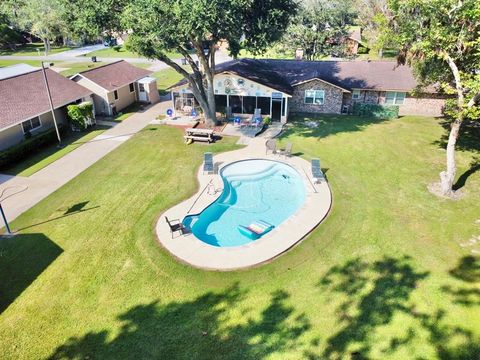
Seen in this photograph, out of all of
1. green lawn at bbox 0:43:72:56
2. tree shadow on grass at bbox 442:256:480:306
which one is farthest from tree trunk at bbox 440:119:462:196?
green lawn at bbox 0:43:72:56

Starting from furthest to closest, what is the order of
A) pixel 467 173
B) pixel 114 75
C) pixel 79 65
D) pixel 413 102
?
pixel 79 65 < pixel 114 75 < pixel 413 102 < pixel 467 173

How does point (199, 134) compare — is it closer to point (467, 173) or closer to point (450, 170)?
point (450, 170)

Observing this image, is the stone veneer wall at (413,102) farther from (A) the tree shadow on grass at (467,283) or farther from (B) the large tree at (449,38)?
(A) the tree shadow on grass at (467,283)

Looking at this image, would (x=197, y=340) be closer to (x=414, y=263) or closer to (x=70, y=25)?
(x=414, y=263)

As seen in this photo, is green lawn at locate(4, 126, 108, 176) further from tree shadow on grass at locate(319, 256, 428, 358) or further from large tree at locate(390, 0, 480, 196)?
large tree at locate(390, 0, 480, 196)

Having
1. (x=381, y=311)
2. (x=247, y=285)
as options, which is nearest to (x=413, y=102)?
(x=381, y=311)

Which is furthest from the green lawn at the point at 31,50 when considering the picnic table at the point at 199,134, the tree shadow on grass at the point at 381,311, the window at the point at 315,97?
the tree shadow on grass at the point at 381,311
